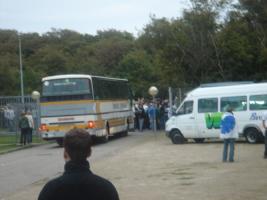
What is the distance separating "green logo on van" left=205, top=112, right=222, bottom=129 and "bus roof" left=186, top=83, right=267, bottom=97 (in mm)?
866

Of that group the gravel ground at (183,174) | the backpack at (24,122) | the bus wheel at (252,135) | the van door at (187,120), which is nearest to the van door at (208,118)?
the van door at (187,120)

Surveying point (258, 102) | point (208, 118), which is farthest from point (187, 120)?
point (258, 102)

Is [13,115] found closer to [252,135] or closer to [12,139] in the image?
[12,139]

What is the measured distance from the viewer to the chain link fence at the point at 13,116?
38.5 meters

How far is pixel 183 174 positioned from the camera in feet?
55.8

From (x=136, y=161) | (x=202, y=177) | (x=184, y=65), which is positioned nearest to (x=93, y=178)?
(x=202, y=177)

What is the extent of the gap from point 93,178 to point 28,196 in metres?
10.00

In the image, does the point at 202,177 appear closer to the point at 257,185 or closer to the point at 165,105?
the point at 257,185

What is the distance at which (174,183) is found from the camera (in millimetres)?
15164

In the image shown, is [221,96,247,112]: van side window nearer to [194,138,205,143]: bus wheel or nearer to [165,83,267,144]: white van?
[165,83,267,144]: white van

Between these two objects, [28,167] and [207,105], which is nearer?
[28,167]

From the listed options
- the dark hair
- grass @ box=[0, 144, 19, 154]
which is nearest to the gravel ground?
grass @ box=[0, 144, 19, 154]

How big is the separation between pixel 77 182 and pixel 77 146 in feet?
0.85

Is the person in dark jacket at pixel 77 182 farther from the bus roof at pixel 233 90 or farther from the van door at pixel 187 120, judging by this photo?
the van door at pixel 187 120
